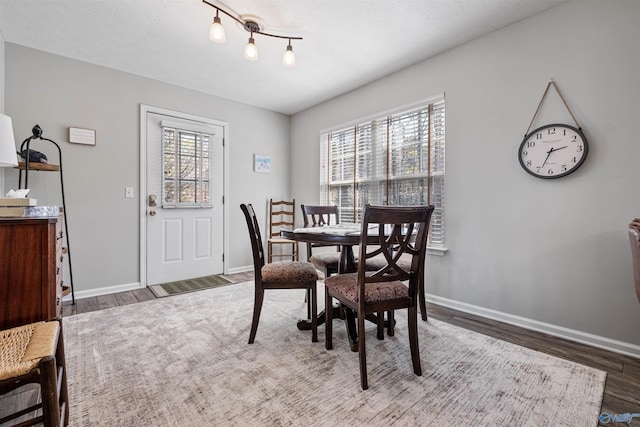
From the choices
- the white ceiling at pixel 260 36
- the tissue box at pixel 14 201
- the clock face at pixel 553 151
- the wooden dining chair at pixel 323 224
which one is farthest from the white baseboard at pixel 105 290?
the clock face at pixel 553 151

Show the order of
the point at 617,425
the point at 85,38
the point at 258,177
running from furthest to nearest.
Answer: the point at 258,177 < the point at 85,38 < the point at 617,425

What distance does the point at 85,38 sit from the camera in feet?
8.61

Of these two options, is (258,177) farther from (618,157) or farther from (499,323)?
(618,157)

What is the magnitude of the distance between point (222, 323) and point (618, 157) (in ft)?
10.2

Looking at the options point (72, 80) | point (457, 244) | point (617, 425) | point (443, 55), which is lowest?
point (617, 425)

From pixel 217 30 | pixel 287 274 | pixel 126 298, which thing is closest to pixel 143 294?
pixel 126 298

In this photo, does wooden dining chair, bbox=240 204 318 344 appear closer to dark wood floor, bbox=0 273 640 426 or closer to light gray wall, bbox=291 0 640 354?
dark wood floor, bbox=0 273 640 426

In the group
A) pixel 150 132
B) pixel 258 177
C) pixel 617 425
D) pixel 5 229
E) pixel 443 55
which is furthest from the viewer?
pixel 258 177

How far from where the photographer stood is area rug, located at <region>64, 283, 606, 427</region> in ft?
4.35

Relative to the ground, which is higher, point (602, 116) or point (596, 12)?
point (596, 12)

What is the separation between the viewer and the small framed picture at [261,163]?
440 centimetres

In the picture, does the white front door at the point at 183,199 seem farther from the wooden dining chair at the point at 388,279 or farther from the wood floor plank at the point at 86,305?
the wooden dining chair at the point at 388,279

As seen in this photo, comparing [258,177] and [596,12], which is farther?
[258,177]

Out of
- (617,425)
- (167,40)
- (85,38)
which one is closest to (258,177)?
(167,40)
